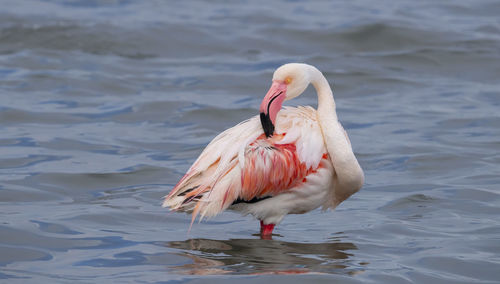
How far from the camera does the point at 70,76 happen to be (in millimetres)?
12742

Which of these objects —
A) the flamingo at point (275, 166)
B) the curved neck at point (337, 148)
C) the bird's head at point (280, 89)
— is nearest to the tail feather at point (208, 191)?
the flamingo at point (275, 166)

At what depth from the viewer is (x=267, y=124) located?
237 inches

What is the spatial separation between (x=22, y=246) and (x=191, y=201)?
3.91 ft

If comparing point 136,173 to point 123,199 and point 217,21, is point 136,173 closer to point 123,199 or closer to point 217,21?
point 123,199


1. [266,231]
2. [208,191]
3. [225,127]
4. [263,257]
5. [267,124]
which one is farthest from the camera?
[225,127]

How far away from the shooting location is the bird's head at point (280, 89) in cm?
600

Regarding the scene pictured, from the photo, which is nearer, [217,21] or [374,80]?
[374,80]

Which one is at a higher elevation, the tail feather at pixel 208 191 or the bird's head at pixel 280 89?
the bird's head at pixel 280 89

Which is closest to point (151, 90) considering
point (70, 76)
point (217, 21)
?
point (70, 76)

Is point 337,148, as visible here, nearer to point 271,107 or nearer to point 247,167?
point 271,107

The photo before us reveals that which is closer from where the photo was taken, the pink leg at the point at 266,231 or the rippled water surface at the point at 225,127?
the rippled water surface at the point at 225,127

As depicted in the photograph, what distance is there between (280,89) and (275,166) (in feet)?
1.82

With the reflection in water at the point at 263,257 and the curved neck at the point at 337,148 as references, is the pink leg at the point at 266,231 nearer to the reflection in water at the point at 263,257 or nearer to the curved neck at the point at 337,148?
the reflection in water at the point at 263,257

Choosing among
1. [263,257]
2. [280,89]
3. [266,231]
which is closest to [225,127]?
[266,231]
